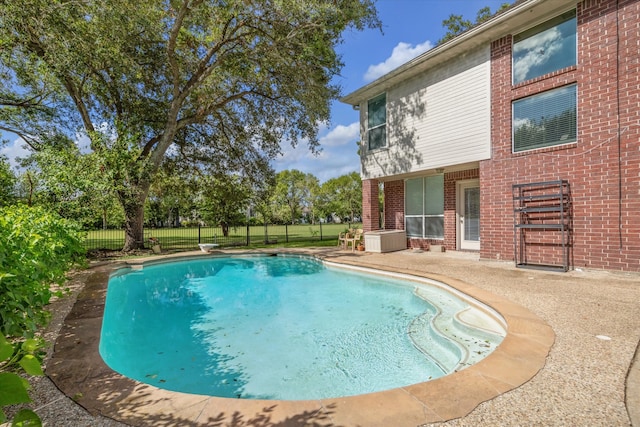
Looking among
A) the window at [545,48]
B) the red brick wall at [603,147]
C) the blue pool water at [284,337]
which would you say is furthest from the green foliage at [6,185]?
the red brick wall at [603,147]

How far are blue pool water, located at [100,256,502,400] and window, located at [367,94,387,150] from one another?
222 inches

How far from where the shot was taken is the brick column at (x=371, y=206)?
1188cm

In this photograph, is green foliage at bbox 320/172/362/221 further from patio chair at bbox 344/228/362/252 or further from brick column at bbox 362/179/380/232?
brick column at bbox 362/179/380/232

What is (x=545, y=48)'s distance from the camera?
716 centimetres

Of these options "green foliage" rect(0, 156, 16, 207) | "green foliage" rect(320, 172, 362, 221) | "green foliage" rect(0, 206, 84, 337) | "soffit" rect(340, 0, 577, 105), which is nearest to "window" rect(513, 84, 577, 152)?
"soffit" rect(340, 0, 577, 105)

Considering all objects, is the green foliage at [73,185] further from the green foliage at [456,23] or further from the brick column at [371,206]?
the green foliage at [456,23]

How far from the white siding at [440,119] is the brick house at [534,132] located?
3cm

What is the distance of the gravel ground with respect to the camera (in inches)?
A: 80.0

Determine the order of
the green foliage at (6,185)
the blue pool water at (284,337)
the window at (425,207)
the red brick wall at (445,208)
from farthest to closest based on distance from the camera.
A: the window at (425,207)
the red brick wall at (445,208)
the green foliage at (6,185)
the blue pool water at (284,337)

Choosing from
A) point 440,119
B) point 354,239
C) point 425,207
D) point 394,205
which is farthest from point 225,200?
point 440,119

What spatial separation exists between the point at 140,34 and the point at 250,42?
3575mm

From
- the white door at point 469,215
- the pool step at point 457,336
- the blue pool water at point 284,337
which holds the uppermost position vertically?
the white door at point 469,215

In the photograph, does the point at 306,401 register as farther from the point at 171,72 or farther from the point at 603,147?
the point at 171,72

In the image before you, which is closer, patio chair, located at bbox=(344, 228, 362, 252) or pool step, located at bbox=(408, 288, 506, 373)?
pool step, located at bbox=(408, 288, 506, 373)
